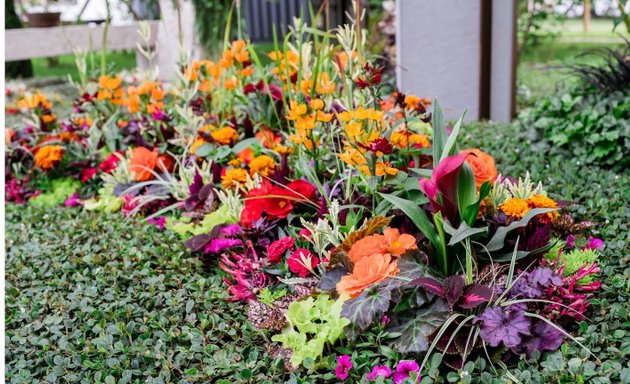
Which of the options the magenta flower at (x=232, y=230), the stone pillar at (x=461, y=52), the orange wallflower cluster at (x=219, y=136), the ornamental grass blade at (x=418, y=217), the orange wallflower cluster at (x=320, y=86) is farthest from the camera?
the stone pillar at (x=461, y=52)

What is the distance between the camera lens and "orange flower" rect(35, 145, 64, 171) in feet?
10.3

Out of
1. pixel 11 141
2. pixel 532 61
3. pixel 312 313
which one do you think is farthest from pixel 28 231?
pixel 532 61

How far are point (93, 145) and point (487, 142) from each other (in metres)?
1.91

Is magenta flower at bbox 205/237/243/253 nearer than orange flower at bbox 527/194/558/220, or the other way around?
orange flower at bbox 527/194/558/220

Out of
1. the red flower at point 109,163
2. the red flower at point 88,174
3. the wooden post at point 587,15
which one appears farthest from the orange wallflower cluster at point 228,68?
the wooden post at point 587,15

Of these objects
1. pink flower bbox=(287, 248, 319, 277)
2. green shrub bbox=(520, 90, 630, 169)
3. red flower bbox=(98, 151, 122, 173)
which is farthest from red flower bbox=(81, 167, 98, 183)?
green shrub bbox=(520, 90, 630, 169)

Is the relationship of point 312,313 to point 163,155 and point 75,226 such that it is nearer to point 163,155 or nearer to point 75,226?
point 75,226

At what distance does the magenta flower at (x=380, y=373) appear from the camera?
1560 millimetres

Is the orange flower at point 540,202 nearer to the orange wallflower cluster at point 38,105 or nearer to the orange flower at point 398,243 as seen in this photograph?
the orange flower at point 398,243

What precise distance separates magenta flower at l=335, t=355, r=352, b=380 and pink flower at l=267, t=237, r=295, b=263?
45 cm

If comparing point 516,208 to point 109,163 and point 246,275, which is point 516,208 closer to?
point 246,275

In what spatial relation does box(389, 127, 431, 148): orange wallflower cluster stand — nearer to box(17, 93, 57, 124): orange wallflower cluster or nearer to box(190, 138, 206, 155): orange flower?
box(190, 138, 206, 155): orange flower

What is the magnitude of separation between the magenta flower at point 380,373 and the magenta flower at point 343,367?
5 cm

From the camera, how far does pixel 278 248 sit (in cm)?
198
